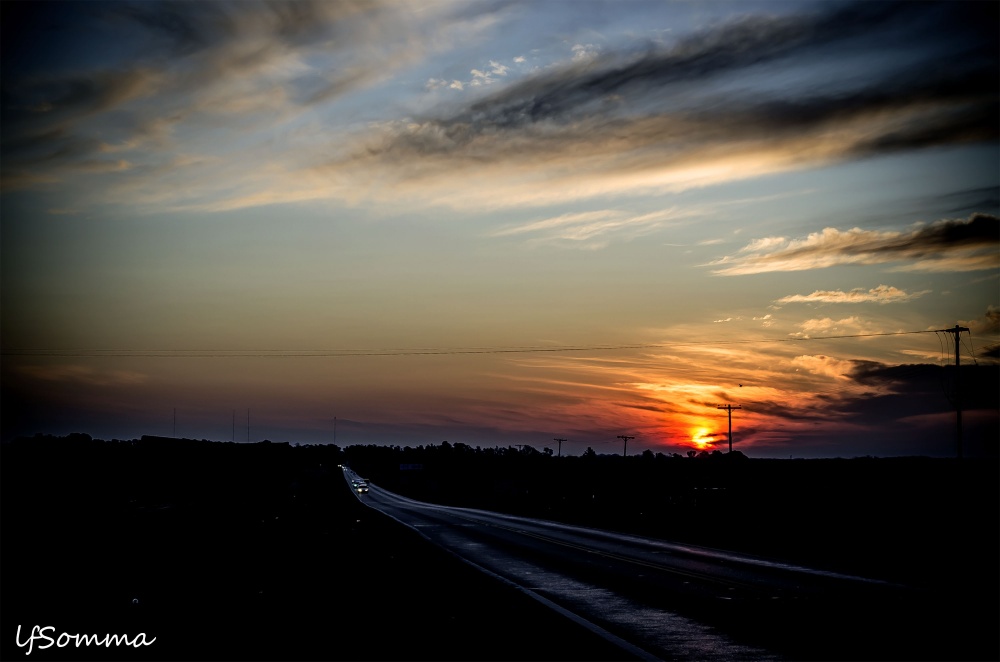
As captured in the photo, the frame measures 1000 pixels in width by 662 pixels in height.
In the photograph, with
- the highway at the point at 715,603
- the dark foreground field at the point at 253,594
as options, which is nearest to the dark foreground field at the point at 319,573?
the dark foreground field at the point at 253,594

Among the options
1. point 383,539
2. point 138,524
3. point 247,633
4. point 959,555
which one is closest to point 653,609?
point 247,633

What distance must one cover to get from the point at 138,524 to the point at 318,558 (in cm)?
1065

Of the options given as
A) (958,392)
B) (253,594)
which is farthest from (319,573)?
(958,392)

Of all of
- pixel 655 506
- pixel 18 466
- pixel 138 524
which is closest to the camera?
pixel 138 524

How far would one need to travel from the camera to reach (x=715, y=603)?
15258 mm

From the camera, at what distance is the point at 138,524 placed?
2950 centimetres

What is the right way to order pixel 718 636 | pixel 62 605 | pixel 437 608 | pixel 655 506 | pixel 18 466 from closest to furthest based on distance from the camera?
pixel 718 636
pixel 62 605
pixel 437 608
pixel 18 466
pixel 655 506

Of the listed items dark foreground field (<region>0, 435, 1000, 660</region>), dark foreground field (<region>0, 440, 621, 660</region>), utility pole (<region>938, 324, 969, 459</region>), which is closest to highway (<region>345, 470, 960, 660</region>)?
dark foreground field (<region>0, 435, 1000, 660</region>)

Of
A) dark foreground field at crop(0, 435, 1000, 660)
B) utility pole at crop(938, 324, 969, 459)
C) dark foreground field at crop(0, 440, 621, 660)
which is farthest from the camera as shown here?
utility pole at crop(938, 324, 969, 459)

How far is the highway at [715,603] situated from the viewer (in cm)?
1116

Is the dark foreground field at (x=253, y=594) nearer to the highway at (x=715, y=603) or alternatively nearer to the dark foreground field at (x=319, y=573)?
the dark foreground field at (x=319, y=573)

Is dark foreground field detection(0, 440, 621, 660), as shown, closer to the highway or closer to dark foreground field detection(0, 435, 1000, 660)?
dark foreground field detection(0, 435, 1000, 660)

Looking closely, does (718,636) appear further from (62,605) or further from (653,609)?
(62,605)

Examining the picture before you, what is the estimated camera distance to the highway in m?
11.2
